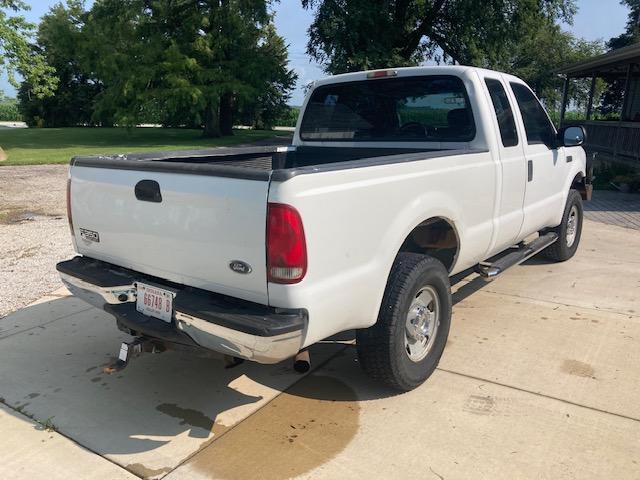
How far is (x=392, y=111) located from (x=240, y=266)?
8.38ft

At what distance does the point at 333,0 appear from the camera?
2538 cm

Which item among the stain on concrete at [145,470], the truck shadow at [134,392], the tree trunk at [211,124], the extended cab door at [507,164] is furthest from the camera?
the tree trunk at [211,124]

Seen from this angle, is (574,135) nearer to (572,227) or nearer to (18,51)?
(572,227)

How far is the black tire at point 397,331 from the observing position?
124 inches

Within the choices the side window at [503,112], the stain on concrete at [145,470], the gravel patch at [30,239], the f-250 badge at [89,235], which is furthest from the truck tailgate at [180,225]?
the side window at [503,112]

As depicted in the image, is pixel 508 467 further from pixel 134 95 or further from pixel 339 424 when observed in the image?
pixel 134 95

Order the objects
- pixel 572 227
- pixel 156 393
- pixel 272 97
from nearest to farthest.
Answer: pixel 156 393, pixel 572 227, pixel 272 97

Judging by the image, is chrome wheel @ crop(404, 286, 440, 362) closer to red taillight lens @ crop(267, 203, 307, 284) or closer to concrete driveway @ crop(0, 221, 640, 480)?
concrete driveway @ crop(0, 221, 640, 480)

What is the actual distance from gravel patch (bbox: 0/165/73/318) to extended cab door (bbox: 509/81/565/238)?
455cm

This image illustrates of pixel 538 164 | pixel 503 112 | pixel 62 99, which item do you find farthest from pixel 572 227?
pixel 62 99

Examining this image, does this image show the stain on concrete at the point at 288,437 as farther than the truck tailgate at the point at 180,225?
Yes

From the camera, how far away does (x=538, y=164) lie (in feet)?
16.2

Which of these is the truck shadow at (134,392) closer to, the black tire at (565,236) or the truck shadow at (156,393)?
the truck shadow at (156,393)

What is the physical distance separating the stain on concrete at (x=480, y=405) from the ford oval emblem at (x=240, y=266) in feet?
5.33
